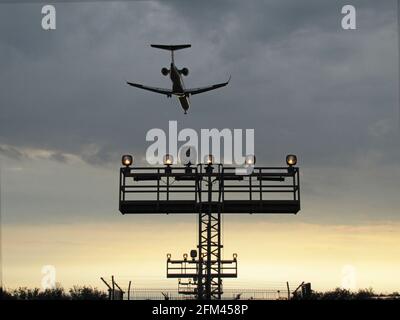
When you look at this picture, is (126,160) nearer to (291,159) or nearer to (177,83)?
(291,159)

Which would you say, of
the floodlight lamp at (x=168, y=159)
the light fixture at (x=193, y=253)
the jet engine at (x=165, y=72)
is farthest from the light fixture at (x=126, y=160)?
the jet engine at (x=165, y=72)

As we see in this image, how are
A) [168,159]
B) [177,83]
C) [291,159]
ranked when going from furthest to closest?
[177,83]
[168,159]
[291,159]

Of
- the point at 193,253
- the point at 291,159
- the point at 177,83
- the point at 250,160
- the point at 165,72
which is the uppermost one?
the point at 177,83

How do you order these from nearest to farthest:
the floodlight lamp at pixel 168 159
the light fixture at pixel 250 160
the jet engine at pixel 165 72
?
the light fixture at pixel 250 160, the floodlight lamp at pixel 168 159, the jet engine at pixel 165 72

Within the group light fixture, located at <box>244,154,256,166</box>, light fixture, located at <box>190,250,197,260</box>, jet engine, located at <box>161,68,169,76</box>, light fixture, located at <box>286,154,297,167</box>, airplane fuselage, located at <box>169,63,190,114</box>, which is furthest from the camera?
airplane fuselage, located at <box>169,63,190,114</box>

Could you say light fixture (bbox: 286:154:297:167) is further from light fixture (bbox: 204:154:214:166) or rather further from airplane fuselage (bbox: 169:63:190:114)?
airplane fuselage (bbox: 169:63:190:114)

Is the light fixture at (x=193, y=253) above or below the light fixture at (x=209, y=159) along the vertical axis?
below

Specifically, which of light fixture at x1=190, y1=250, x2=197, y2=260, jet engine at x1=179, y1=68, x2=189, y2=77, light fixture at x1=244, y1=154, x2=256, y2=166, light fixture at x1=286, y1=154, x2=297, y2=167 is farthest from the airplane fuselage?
light fixture at x1=190, y1=250, x2=197, y2=260

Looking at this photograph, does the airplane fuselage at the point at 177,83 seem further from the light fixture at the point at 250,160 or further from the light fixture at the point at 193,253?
the light fixture at the point at 193,253

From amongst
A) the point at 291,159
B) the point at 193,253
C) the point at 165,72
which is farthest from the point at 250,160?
the point at 165,72

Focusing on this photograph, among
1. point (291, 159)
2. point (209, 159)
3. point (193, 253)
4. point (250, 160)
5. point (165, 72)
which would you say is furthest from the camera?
point (165, 72)

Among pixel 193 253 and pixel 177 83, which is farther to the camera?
pixel 177 83
